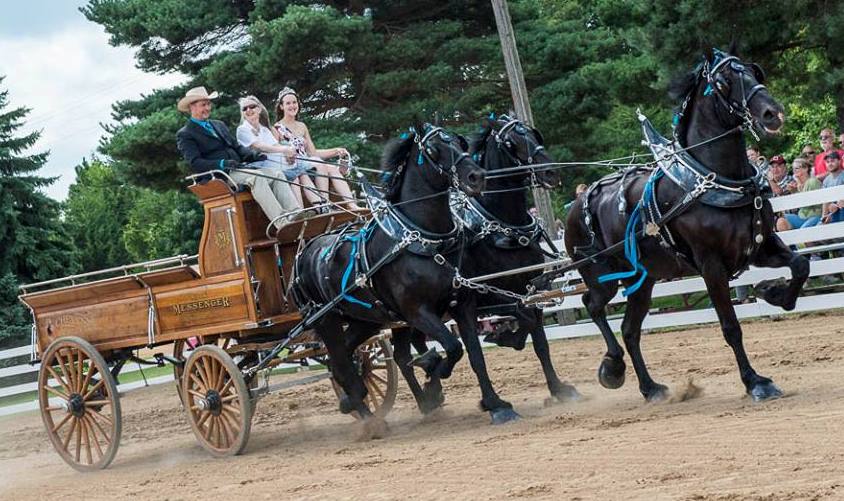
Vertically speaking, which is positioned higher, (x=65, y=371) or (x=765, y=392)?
(x=65, y=371)

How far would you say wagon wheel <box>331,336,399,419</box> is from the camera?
11.6m

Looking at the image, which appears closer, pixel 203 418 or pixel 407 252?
pixel 407 252

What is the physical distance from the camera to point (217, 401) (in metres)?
10.1

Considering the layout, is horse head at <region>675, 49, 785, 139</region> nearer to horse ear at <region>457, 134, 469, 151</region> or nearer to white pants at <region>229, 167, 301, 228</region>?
horse ear at <region>457, 134, 469, 151</region>

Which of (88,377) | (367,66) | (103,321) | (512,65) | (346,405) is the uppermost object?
(367,66)

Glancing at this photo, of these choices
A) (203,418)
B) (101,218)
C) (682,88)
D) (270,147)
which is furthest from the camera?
(101,218)

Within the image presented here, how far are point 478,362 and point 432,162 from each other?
1.63m

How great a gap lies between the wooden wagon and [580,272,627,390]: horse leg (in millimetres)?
2204

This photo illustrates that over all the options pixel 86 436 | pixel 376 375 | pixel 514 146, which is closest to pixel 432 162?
pixel 514 146

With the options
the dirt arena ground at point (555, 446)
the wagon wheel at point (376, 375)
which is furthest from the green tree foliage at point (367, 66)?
the wagon wheel at point (376, 375)

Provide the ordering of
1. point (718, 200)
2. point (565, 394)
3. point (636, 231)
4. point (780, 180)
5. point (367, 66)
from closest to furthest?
1. point (718, 200)
2. point (636, 231)
3. point (565, 394)
4. point (780, 180)
5. point (367, 66)

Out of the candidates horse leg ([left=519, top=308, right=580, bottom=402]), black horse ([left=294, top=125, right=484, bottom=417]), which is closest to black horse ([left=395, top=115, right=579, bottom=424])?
horse leg ([left=519, top=308, right=580, bottom=402])

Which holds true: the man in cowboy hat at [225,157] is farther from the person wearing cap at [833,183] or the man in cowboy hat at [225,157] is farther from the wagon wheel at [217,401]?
the person wearing cap at [833,183]

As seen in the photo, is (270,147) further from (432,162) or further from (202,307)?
(432,162)
